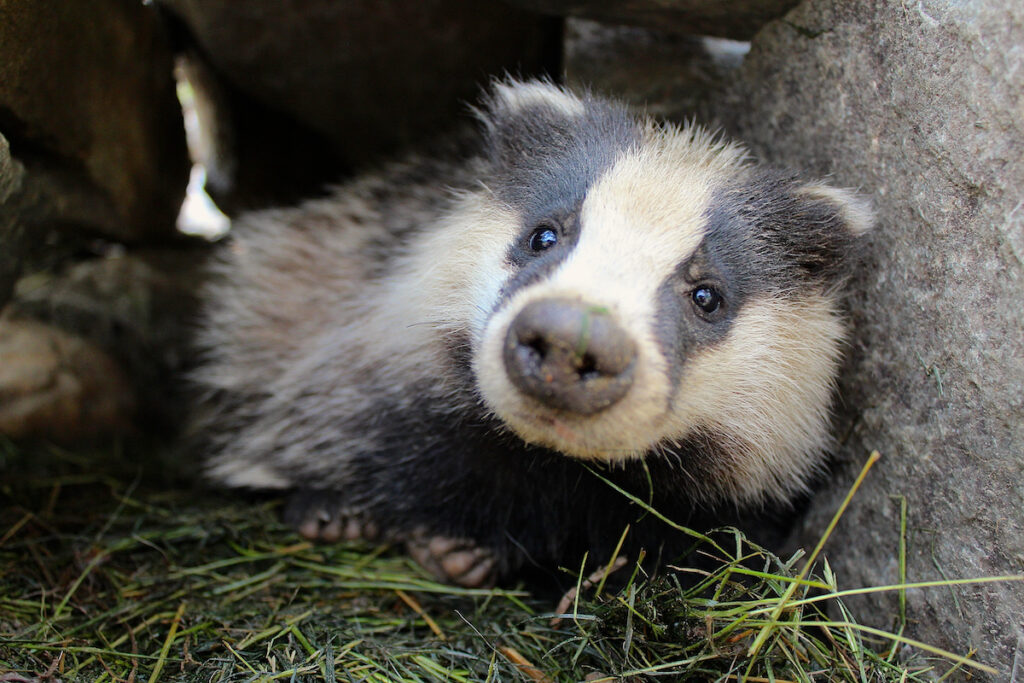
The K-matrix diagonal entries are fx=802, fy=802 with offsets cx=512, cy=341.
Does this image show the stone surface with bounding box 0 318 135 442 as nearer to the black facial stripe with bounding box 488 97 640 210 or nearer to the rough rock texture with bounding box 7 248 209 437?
the rough rock texture with bounding box 7 248 209 437

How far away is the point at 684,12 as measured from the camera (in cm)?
312

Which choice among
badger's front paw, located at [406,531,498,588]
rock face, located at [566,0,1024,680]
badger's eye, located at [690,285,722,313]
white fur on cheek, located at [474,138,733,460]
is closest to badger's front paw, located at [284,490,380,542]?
badger's front paw, located at [406,531,498,588]

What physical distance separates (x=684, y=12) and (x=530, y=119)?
2.49 feet

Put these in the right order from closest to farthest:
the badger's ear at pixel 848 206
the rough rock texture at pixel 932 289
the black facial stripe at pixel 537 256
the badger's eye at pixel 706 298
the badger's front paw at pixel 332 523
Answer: the rough rock texture at pixel 932 289
the black facial stripe at pixel 537 256
the badger's eye at pixel 706 298
the badger's ear at pixel 848 206
the badger's front paw at pixel 332 523

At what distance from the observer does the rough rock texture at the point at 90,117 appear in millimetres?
2805

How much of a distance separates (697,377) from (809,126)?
1.25 m

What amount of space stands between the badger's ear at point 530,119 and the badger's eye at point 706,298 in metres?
0.77

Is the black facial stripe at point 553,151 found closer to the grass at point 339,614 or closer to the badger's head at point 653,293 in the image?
the badger's head at point 653,293

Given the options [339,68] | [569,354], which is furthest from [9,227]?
[569,354]

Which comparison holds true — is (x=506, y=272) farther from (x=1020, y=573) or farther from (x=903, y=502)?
(x=1020, y=573)

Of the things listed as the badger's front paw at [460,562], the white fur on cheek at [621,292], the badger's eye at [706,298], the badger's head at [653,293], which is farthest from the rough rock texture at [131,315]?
the badger's eye at [706,298]

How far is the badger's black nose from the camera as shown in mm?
2000

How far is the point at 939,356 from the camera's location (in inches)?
98.7

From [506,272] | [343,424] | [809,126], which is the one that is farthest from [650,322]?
[343,424]
